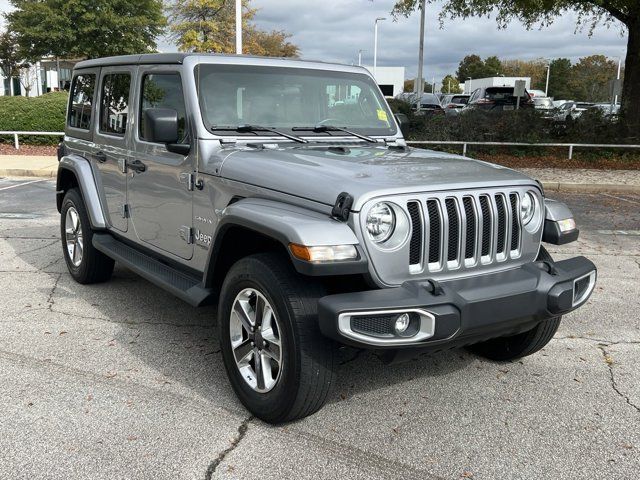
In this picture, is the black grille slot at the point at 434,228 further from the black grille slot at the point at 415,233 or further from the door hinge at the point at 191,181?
the door hinge at the point at 191,181

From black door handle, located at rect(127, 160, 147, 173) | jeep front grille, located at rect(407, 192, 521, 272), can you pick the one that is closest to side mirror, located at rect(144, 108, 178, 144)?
black door handle, located at rect(127, 160, 147, 173)

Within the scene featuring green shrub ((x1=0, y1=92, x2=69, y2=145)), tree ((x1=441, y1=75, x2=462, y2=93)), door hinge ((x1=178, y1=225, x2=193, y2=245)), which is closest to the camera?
door hinge ((x1=178, y1=225, x2=193, y2=245))

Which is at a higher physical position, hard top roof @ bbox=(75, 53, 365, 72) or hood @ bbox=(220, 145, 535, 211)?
hard top roof @ bbox=(75, 53, 365, 72)

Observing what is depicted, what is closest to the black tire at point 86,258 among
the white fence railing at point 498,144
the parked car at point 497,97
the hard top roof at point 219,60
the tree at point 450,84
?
the hard top roof at point 219,60

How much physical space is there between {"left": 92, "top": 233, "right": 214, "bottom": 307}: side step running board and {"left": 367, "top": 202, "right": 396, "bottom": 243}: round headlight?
1.20 m

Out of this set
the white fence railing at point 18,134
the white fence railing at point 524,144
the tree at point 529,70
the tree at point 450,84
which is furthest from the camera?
the tree at point 450,84

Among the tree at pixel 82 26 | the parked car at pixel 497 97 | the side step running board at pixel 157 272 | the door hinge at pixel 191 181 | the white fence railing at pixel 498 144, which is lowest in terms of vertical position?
the side step running board at pixel 157 272

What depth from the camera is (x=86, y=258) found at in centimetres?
565

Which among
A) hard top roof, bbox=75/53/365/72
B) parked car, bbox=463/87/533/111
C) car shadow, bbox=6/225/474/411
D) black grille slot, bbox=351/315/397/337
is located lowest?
car shadow, bbox=6/225/474/411

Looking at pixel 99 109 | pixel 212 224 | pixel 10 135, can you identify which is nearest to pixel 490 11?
pixel 10 135

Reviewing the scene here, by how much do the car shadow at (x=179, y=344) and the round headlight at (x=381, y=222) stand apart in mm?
784

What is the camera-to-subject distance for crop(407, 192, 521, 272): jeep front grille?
313 centimetres

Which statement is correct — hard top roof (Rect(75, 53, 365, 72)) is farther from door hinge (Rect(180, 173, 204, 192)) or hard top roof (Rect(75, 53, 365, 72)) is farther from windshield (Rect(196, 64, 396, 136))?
door hinge (Rect(180, 173, 204, 192))

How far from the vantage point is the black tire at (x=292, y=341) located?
3.02m
